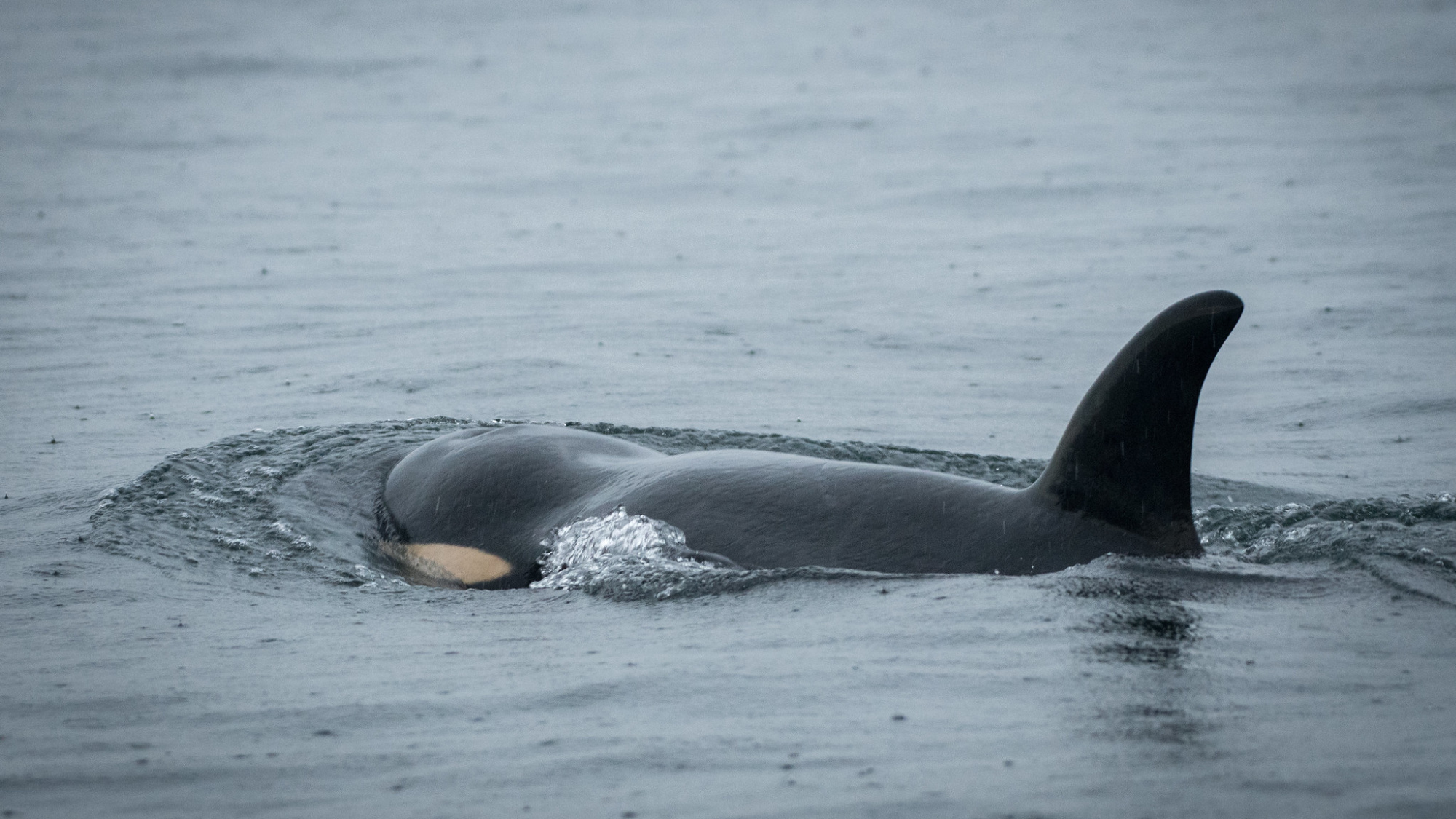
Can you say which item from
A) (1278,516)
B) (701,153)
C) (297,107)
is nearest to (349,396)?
(1278,516)

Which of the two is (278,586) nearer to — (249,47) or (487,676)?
(487,676)

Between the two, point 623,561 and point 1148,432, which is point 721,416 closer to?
point 623,561

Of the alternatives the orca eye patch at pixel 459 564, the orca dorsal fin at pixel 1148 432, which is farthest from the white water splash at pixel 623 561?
the orca dorsal fin at pixel 1148 432

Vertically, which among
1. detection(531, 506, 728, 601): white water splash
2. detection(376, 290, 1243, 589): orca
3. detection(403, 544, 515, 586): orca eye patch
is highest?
detection(376, 290, 1243, 589): orca

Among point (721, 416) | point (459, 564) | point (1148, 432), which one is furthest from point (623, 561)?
point (721, 416)

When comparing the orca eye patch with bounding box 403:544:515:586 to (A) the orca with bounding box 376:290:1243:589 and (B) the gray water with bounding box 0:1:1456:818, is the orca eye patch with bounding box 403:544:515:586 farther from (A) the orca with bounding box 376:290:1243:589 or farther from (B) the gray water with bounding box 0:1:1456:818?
(B) the gray water with bounding box 0:1:1456:818

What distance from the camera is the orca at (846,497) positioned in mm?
7523

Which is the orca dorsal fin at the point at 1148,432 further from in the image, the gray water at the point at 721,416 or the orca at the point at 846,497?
the gray water at the point at 721,416

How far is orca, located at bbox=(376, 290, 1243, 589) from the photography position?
7523 millimetres

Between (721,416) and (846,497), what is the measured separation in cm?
544

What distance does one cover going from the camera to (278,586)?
29.9 feet

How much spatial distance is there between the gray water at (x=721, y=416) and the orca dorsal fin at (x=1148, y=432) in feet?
1.02

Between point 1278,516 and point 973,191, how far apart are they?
57.3ft

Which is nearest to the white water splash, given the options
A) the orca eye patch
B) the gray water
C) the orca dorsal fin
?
the gray water
